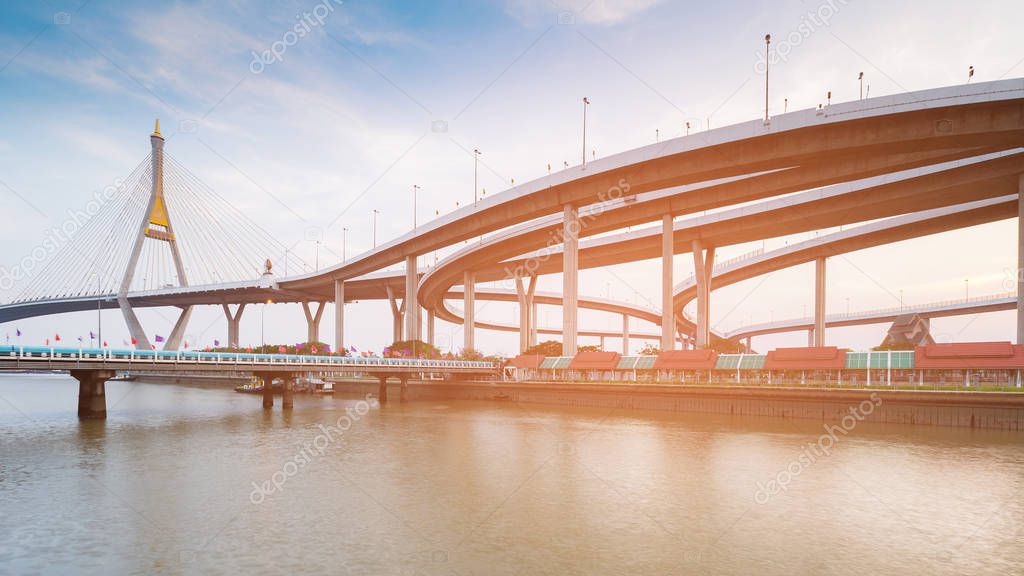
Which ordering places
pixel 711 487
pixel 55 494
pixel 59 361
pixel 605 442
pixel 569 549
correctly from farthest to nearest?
1. pixel 59 361
2. pixel 605 442
3. pixel 711 487
4. pixel 55 494
5. pixel 569 549

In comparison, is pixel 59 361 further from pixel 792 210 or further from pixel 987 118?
pixel 792 210

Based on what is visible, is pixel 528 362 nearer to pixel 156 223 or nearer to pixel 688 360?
pixel 688 360

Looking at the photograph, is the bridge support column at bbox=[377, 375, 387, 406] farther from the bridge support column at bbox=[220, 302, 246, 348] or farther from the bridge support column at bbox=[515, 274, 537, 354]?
the bridge support column at bbox=[220, 302, 246, 348]

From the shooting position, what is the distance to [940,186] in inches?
2468

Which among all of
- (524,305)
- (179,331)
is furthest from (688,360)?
(179,331)

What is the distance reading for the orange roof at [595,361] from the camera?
218ft

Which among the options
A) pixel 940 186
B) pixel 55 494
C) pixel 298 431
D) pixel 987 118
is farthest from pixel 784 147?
pixel 55 494

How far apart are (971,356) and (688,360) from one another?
77.6 feet

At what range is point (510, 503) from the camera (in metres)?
20.2

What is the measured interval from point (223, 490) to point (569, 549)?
13.3 meters

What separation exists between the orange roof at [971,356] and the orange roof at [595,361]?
92.7 ft

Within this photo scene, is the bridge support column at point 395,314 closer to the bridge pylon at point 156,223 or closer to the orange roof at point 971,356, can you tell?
the bridge pylon at point 156,223

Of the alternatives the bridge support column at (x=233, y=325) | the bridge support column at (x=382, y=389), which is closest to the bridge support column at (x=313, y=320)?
the bridge support column at (x=233, y=325)

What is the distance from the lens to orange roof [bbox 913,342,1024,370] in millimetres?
45031
